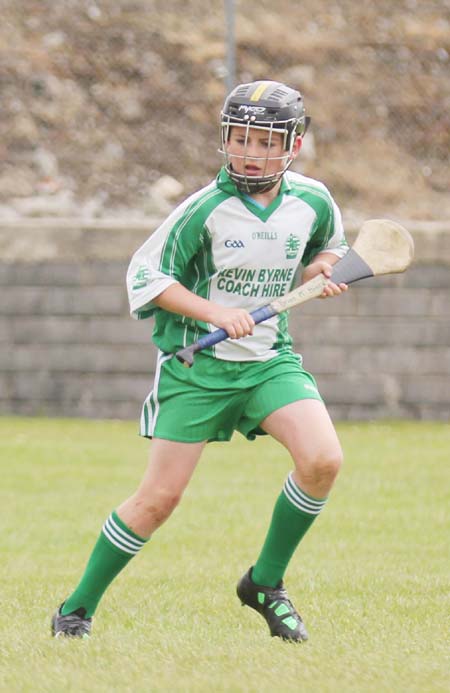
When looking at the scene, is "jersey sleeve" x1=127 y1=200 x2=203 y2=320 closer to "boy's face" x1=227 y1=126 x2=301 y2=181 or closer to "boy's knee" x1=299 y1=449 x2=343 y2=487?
"boy's face" x1=227 y1=126 x2=301 y2=181

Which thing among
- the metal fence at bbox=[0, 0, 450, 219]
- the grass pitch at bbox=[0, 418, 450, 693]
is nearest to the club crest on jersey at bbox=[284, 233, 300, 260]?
the grass pitch at bbox=[0, 418, 450, 693]

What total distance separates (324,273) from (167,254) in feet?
1.75

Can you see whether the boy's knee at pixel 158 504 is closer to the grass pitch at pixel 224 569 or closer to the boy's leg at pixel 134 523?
the boy's leg at pixel 134 523

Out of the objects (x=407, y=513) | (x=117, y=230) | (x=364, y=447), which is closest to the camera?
(x=407, y=513)

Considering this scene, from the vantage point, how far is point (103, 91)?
558 inches

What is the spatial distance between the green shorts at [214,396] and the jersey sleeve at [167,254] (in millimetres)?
261

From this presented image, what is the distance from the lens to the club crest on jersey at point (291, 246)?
484 cm

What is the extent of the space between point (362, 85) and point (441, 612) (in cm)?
971

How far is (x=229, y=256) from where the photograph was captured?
4785 mm

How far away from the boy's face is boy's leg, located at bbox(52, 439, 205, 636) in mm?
909

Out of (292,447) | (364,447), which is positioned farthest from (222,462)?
(292,447)

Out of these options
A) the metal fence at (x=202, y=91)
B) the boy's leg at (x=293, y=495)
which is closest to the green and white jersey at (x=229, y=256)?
the boy's leg at (x=293, y=495)

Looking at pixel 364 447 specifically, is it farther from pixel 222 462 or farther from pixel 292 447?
pixel 292 447

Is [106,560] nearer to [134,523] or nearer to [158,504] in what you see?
[134,523]
